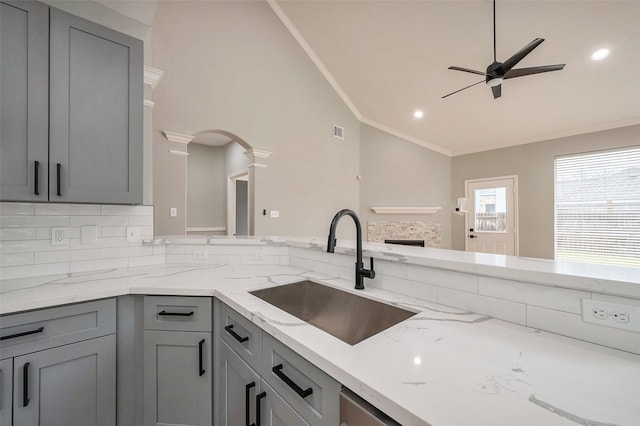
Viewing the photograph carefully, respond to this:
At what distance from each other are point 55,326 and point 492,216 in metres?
6.88

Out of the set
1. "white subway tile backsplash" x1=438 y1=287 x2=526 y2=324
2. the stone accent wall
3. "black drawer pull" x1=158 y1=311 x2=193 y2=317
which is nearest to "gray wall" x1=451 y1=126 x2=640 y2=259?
the stone accent wall

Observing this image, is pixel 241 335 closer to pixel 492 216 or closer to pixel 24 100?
pixel 24 100

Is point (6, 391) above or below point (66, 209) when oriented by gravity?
below

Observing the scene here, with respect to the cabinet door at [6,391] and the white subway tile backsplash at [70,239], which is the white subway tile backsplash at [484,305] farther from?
the white subway tile backsplash at [70,239]

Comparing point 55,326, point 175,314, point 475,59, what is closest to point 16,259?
point 55,326

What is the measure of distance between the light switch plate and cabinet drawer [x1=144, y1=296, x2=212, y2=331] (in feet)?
2.47

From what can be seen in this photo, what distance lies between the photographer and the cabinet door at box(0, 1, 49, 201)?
4.27 ft

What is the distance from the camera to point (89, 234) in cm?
174

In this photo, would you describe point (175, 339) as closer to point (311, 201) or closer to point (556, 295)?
point (556, 295)

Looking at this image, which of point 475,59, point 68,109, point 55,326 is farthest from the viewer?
point 475,59

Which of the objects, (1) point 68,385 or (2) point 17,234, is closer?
(1) point 68,385

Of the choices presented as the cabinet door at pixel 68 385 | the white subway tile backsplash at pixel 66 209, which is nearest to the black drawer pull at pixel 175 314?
the cabinet door at pixel 68 385

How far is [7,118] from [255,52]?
3.50 meters

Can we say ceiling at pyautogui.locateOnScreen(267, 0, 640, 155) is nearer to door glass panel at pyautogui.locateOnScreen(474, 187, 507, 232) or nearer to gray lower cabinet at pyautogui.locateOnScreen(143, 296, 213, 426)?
door glass panel at pyautogui.locateOnScreen(474, 187, 507, 232)
